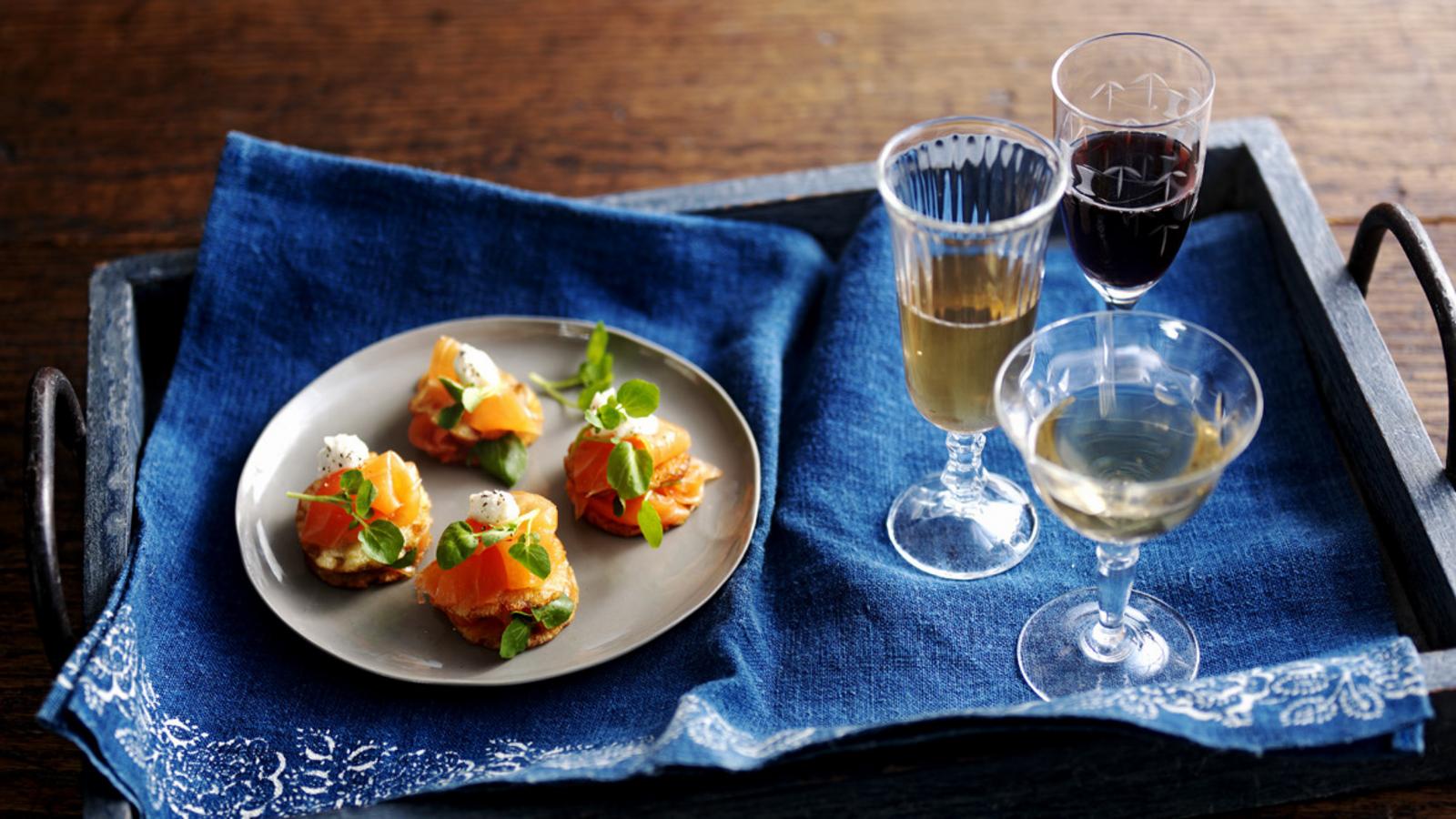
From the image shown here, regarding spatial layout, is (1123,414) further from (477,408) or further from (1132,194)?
(477,408)

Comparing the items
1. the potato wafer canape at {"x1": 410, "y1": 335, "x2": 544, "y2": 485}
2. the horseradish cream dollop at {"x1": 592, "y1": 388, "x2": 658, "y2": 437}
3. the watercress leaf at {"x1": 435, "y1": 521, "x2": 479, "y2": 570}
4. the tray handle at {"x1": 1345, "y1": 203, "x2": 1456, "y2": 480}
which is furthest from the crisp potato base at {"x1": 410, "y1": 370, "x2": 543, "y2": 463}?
the tray handle at {"x1": 1345, "y1": 203, "x2": 1456, "y2": 480}

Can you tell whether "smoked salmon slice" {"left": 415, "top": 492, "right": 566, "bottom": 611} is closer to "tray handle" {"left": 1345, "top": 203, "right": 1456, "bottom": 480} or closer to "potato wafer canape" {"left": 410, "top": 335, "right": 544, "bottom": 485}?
"potato wafer canape" {"left": 410, "top": 335, "right": 544, "bottom": 485}

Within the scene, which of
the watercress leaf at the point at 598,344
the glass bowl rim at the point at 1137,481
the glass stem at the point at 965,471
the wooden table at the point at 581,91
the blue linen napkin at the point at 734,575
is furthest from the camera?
the wooden table at the point at 581,91

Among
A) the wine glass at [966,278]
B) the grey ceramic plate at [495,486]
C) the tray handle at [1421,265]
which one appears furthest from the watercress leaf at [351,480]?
the tray handle at [1421,265]

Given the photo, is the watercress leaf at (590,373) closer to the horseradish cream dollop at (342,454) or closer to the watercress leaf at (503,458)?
the watercress leaf at (503,458)

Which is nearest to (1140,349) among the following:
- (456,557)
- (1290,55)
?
(456,557)

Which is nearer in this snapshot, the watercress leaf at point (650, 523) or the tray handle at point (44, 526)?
the tray handle at point (44, 526)
